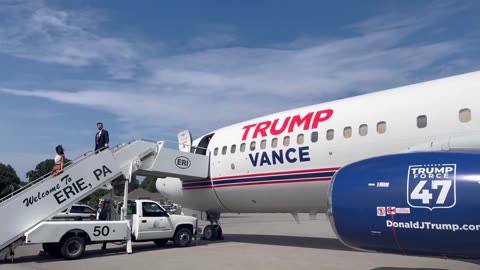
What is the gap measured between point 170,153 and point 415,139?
29.0 feet

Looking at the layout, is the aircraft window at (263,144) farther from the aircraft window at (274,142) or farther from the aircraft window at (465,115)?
the aircraft window at (465,115)

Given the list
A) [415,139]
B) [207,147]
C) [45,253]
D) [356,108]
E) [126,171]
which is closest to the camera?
[415,139]

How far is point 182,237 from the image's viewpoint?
55.0ft

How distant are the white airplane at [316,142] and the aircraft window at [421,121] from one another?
0.02m

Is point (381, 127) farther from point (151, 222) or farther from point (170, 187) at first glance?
point (170, 187)

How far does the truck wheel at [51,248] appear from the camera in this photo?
13.7 m

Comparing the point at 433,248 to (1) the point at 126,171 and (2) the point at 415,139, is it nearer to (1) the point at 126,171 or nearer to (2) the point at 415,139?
(2) the point at 415,139

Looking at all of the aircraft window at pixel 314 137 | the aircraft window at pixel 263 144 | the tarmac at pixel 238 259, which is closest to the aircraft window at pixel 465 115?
the tarmac at pixel 238 259

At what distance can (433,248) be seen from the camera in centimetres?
704

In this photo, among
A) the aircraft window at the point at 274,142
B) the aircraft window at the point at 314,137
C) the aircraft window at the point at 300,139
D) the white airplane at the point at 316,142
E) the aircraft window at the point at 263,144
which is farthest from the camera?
the aircraft window at the point at 263,144

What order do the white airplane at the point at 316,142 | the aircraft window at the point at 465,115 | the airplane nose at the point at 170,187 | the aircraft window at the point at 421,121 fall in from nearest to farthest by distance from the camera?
the aircraft window at the point at 465,115, the white airplane at the point at 316,142, the aircraft window at the point at 421,121, the airplane nose at the point at 170,187

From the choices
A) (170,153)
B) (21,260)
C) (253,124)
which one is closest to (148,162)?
(170,153)

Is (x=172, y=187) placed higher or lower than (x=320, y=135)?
lower

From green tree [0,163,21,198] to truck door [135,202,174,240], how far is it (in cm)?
6932
